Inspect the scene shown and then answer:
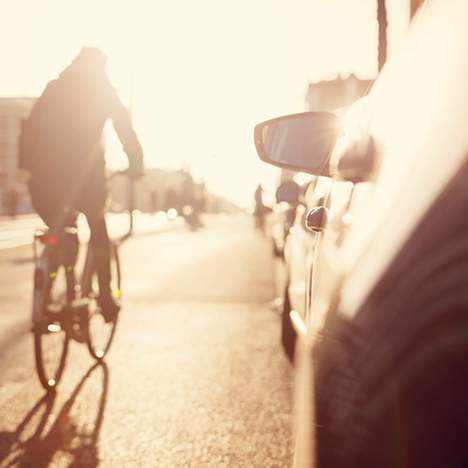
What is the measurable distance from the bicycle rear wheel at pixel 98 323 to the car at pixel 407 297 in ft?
11.4

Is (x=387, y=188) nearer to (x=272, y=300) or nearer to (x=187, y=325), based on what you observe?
(x=187, y=325)

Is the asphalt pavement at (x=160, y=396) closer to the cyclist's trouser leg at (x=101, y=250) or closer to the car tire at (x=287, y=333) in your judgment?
the car tire at (x=287, y=333)

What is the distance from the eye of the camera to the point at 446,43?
4.75 ft

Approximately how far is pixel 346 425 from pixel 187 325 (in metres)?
5.87

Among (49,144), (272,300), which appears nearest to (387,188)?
(49,144)

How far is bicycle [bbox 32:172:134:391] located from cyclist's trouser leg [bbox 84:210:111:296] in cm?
6

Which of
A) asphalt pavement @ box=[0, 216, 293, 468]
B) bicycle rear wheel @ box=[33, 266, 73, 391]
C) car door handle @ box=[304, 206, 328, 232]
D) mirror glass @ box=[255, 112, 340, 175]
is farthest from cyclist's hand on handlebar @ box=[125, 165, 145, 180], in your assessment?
car door handle @ box=[304, 206, 328, 232]

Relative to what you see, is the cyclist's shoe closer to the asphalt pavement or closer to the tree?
the asphalt pavement

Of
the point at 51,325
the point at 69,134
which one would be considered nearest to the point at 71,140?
the point at 69,134

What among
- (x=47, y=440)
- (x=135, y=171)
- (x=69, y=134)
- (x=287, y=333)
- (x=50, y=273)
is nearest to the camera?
(x=47, y=440)

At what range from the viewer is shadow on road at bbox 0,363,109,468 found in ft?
10.8

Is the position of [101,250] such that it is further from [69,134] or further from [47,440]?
[47,440]

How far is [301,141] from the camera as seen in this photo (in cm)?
267

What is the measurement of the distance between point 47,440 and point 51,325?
2.95 feet
